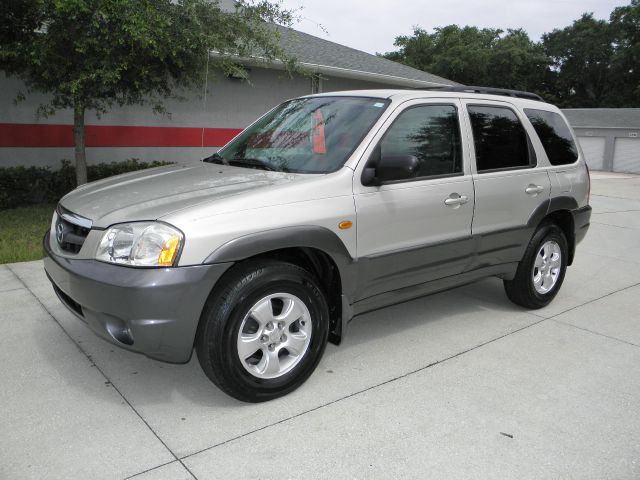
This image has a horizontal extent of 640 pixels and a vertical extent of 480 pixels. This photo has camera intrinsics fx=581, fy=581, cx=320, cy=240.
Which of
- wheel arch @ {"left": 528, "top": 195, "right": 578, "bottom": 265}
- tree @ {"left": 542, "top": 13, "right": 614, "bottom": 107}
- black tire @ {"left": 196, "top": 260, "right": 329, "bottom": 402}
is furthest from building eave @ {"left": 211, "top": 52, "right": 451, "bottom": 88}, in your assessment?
tree @ {"left": 542, "top": 13, "right": 614, "bottom": 107}

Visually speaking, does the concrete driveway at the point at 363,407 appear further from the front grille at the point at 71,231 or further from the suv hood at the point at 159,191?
the suv hood at the point at 159,191

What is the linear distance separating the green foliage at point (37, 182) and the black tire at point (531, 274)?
27.8 ft

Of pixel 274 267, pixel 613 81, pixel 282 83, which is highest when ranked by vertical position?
pixel 613 81

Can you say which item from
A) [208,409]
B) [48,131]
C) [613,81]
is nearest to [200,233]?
[208,409]

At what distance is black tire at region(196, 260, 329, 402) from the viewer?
3.15 meters

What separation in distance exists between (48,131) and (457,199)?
9432 mm

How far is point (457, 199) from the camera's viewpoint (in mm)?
4207

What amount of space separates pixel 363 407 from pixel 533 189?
251cm

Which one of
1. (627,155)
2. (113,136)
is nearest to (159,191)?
(113,136)

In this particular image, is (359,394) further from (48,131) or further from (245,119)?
(245,119)

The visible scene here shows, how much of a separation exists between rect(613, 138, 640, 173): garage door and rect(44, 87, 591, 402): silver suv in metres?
28.2

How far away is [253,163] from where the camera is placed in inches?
162

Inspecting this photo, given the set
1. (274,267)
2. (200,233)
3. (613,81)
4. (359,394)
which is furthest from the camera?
(613,81)

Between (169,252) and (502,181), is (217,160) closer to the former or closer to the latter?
(169,252)
